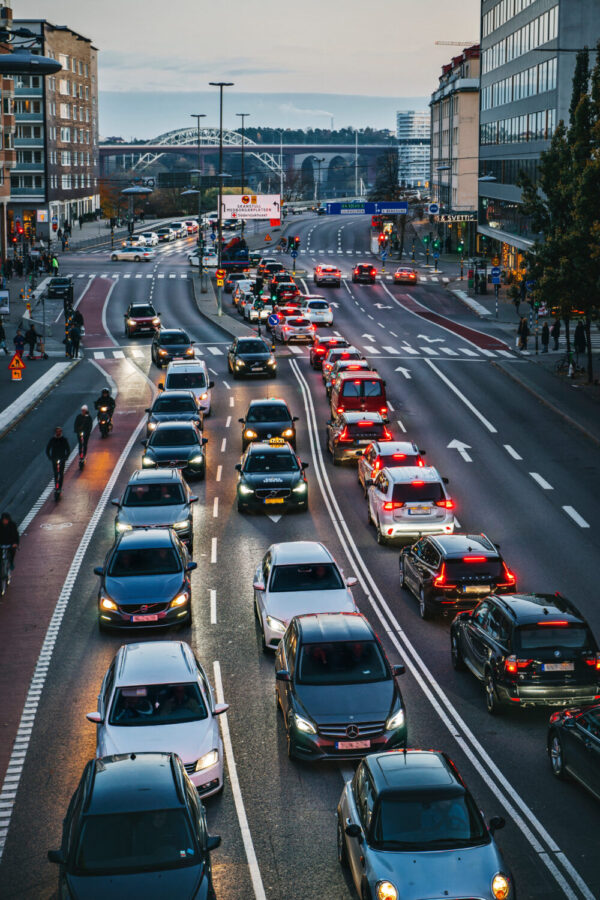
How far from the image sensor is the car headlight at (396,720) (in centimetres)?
1473

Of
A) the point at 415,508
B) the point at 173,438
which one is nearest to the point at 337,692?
the point at 415,508

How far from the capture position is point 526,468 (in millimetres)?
34906

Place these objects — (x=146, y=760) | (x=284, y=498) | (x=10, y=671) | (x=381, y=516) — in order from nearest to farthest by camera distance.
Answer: (x=146, y=760), (x=10, y=671), (x=381, y=516), (x=284, y=498)

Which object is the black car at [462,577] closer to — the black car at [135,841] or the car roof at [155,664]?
the car roof at [155,664]

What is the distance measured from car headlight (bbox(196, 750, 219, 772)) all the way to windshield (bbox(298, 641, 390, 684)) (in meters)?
1.93

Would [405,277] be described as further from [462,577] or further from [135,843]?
[135,843]

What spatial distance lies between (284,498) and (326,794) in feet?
50.4

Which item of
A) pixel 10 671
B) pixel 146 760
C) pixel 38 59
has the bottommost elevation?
pixel 10 671

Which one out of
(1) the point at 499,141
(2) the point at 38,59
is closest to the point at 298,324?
(2) the point at 38,59

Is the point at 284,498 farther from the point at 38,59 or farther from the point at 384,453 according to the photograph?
the point at 38,59

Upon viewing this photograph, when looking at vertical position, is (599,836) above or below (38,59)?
below

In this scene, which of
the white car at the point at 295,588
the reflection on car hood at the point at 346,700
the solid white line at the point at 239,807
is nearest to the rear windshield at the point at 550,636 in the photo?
the reflection on car hood at the point at 346,700

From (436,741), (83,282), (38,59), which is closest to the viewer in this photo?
(436,741)

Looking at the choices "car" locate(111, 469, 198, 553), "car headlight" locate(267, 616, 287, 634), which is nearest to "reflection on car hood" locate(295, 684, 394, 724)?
"car headlight" locate(267, 616, 287, 634)
